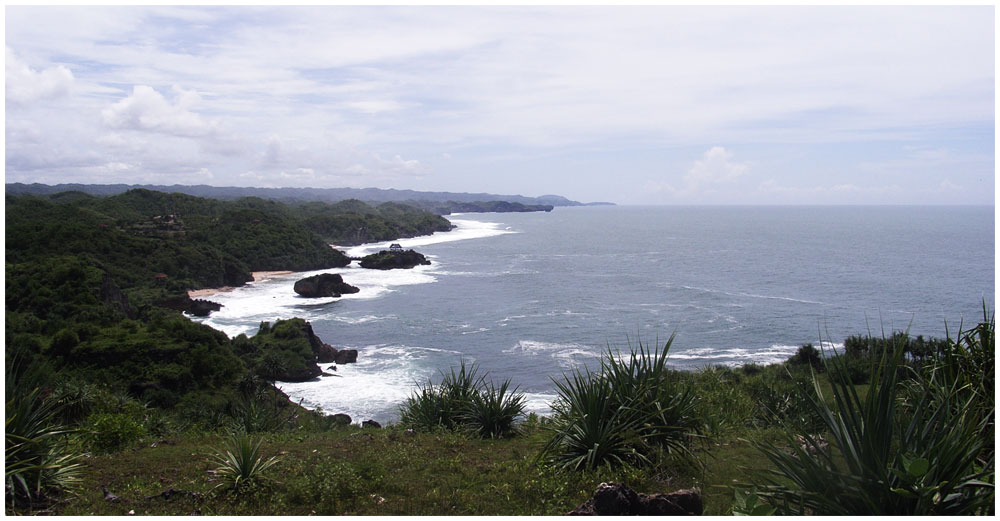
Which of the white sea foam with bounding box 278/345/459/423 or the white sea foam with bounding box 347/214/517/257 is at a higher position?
the white sea foam with bounding box 347/214/517/257

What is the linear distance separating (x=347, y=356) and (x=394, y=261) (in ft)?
134

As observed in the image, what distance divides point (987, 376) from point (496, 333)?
3348 centimetres

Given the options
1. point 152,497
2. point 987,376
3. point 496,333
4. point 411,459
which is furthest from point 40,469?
point 496,333

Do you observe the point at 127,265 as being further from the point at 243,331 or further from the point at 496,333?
the point at 496,333

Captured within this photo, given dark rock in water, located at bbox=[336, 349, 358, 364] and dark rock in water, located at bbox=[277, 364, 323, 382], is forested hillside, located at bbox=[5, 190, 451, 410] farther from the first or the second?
dark rock in water, located at bbox=[336, 349, 358, 364]

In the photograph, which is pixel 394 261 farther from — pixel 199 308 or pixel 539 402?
pixel 539 402

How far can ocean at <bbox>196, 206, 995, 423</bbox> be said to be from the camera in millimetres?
32562

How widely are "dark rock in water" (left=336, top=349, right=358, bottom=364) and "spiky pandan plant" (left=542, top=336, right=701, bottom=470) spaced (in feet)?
94.6

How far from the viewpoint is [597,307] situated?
46344 mm

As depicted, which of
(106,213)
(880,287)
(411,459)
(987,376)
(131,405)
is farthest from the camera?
(106,213)

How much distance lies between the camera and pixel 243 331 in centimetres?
4281

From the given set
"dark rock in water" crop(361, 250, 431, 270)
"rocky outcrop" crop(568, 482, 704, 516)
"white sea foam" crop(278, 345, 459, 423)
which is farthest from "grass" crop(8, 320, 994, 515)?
"dark rock in water" crop(361, 250, 431, 270)

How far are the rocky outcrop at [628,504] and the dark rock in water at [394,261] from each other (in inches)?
2748

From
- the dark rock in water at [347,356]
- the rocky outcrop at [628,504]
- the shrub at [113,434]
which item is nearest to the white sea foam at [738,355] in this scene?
the dark rock in water at [347,356]
